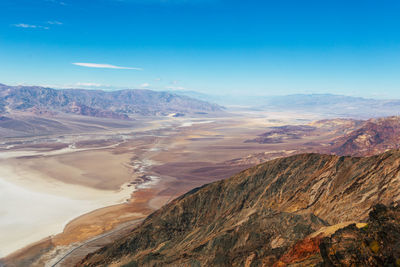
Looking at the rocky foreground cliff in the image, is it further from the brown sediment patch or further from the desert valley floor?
the desert valley floor

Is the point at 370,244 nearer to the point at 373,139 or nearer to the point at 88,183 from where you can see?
the point at 88,183

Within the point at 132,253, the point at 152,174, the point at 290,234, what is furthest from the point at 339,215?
the point at 152,174

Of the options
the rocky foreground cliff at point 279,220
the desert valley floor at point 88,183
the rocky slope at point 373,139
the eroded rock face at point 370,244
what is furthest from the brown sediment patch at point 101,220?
the rocky slope at point 373,139

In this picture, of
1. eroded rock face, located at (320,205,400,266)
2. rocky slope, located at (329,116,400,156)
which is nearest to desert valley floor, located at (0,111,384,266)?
rocky slope, located at (329,116,400,156)

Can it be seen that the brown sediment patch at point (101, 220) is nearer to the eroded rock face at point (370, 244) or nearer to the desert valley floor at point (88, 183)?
the desert valley floor at point (88, 183)

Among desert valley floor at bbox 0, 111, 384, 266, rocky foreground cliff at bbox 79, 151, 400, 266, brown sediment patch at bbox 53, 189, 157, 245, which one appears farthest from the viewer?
brown sediment patch at bbox 53, 189, 157, 245

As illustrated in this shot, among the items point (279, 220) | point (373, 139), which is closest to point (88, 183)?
point (279, 220)

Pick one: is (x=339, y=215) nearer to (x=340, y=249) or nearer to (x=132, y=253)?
(x=340, y=249)
